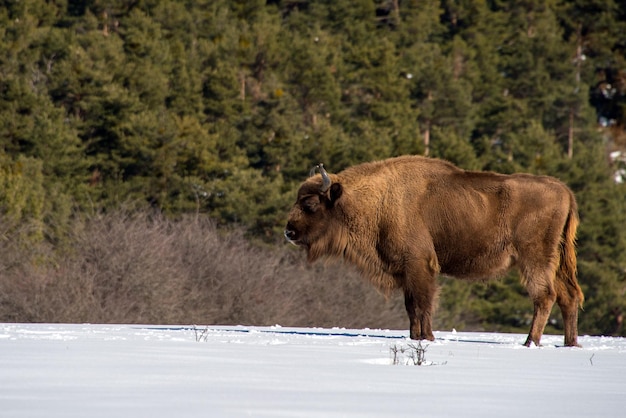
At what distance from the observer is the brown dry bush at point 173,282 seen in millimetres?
38250

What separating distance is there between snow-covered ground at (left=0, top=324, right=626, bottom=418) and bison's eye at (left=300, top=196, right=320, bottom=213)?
2.62 metres

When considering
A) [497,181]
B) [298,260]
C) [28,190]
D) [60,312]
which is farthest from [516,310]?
[497,181]

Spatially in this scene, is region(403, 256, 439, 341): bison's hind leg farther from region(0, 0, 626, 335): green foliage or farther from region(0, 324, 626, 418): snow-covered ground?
region(0, 0, 626, 335): green foliage

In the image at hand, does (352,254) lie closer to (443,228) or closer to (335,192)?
(335,192)

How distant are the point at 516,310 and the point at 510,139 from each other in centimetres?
1996

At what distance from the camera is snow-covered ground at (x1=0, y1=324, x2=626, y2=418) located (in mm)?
6914

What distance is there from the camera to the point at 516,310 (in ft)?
217

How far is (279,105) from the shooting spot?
6688 cm

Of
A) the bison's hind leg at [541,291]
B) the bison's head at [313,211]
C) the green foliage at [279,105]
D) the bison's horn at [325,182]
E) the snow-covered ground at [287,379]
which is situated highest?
the snow-covered ground at [287,379]

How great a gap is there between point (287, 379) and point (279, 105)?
59.0 m

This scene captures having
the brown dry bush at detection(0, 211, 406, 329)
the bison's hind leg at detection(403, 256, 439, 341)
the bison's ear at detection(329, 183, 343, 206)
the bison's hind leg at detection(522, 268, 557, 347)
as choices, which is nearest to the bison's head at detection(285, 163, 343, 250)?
the bison's ear at detection(329, 183, 343, 206)

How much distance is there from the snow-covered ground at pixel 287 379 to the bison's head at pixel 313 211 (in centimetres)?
254

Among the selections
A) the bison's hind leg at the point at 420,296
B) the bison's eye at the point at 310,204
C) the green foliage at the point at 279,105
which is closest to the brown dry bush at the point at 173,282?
the green foliage at the point at 279,105

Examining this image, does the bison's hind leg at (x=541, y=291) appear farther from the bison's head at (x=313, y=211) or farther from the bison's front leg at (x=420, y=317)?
the bison's head at (x=313, y=211)
